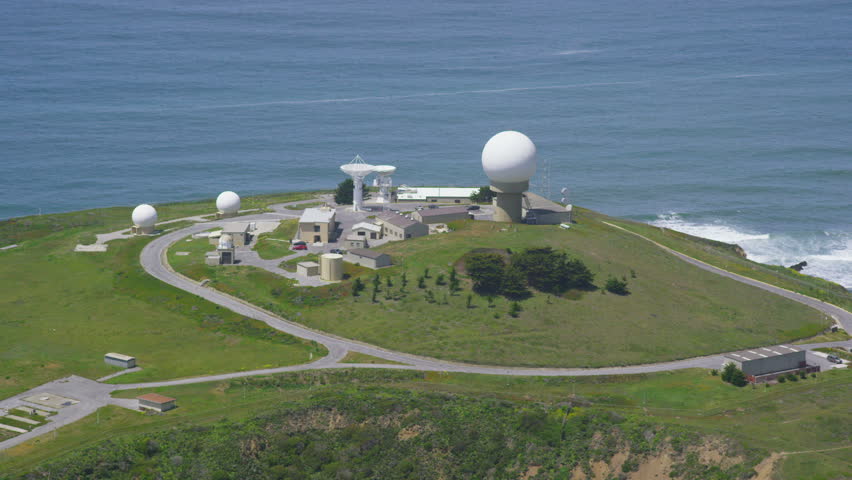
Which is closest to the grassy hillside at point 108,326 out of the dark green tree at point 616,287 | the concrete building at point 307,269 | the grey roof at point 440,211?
the concrete building at point 307,269

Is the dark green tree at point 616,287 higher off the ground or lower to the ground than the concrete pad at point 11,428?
higher

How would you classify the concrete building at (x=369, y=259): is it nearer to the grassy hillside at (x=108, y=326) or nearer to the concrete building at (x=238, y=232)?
the grassy hillside at (x=108, y=326)

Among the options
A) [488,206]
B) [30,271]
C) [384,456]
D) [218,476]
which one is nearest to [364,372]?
[384,456]

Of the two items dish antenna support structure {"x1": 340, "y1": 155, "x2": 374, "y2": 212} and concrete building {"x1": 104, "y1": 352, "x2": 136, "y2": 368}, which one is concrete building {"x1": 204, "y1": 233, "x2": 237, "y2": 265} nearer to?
dish antenna support structure {"x1": 340, "y1": 155, "x2": 374, "y2": 212}

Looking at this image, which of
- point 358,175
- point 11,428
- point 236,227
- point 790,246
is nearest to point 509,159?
point 358,175

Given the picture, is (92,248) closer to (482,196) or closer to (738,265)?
(482,196)

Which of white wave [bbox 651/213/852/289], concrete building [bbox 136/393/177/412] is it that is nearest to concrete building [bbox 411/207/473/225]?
white wave [bbox 651/213/852/289]
